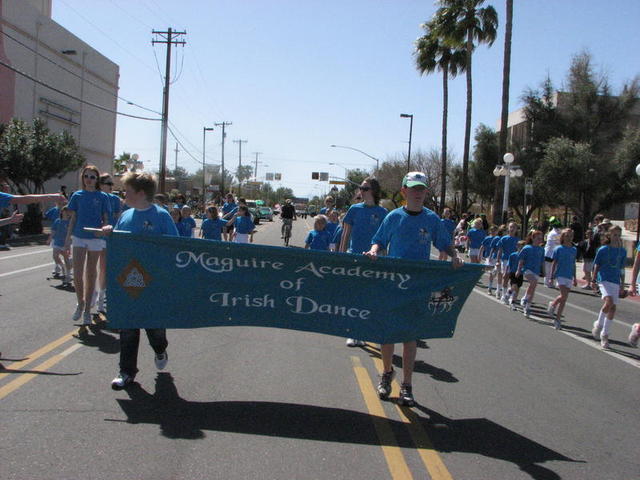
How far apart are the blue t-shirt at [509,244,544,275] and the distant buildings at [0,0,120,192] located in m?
21.3

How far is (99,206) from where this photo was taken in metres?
7.75

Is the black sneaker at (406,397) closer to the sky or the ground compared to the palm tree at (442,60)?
closer to the ground

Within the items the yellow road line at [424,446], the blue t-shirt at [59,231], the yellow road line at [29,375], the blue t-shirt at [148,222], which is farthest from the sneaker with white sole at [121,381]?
the blue t-shirt at [59,231]

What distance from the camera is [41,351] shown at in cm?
666

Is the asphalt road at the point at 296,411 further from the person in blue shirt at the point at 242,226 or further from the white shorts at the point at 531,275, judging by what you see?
the person in blue shirt at the point at 242,226

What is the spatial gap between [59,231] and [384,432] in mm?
8530

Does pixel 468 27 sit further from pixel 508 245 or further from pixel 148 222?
pixel 148 222

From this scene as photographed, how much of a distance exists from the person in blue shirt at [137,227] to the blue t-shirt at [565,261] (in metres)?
6.98

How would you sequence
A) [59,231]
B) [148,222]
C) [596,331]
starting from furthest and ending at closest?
[59,231] < [596,331] < [148,222]

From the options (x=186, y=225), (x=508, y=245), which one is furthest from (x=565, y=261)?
(x=186, y=225)

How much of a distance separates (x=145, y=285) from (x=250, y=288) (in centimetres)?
88

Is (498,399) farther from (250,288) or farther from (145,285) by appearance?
(145,285)

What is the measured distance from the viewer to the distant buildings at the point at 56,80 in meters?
32.6

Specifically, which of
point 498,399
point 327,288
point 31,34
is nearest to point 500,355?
point 498,399
